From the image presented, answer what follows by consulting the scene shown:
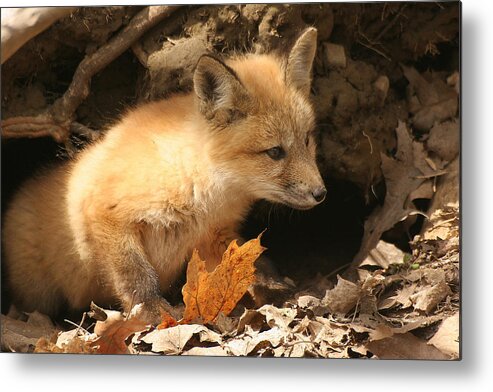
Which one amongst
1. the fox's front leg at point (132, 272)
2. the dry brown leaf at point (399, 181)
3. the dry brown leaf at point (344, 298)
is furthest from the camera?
the dry brown leaf at point (399, 181)

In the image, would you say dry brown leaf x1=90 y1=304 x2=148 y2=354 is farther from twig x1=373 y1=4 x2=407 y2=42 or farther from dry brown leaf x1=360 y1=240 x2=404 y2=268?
twig x1=373 y1=4 x2=407 y2=42

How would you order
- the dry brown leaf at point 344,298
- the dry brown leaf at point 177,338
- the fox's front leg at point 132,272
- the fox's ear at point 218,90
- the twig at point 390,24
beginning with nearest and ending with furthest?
the fox's ear at point 218,90 → the dry brown leaf at point 177,338 → the dry brown leaf at point 344,298 → the fox's front leg at point 132,272 → the twig at point 390,24

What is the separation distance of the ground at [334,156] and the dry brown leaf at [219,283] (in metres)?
0.09

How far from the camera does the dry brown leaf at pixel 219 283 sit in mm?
3744

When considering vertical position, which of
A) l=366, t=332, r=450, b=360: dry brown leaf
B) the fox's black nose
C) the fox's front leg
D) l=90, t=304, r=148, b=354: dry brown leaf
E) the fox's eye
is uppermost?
the fox's eye

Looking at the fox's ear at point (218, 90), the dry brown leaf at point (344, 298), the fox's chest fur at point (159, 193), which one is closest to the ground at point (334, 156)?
the dry brown leaf at point (344, 298)

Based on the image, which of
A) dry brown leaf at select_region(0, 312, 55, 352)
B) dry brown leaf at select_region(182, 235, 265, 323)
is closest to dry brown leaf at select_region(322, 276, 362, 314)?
dry brown leaf at select_region(182, 235, 265, 323)

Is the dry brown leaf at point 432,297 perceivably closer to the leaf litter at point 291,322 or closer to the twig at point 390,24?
the leaf litter at point 291,322

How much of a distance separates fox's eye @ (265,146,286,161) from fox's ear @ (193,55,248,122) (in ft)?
0.77

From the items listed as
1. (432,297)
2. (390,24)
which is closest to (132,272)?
(432,297)

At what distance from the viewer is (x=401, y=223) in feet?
14.7

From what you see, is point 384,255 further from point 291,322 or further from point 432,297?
point 291,322

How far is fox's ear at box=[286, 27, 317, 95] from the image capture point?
3822mm

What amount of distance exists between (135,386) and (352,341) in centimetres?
110
